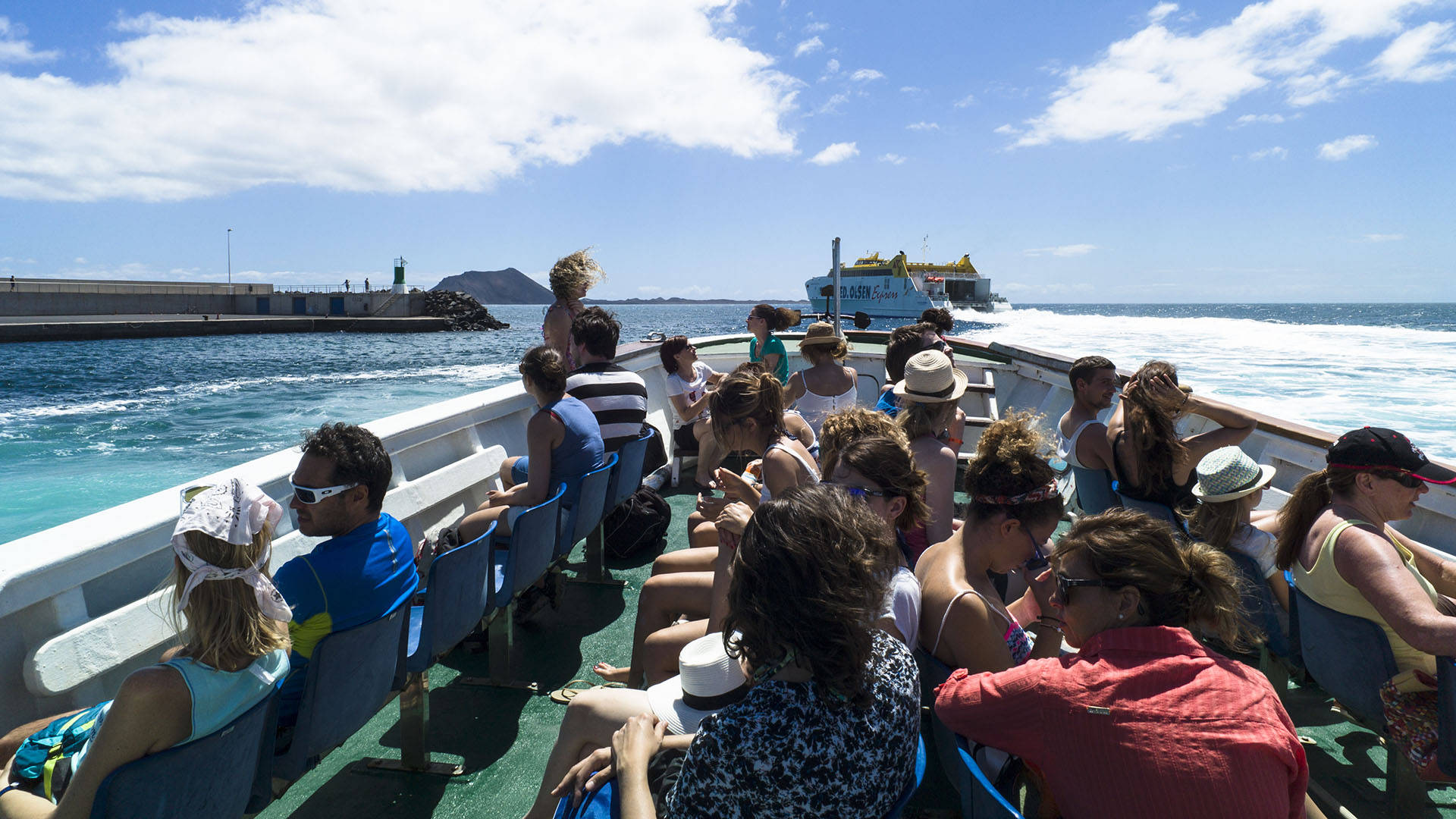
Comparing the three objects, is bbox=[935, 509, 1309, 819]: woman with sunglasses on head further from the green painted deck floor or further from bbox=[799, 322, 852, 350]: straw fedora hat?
bbox=[799, 322, 852, 350]: straw fedora hat

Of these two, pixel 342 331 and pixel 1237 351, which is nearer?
pixel 1237 351

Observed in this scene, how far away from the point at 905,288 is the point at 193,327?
4524 cm

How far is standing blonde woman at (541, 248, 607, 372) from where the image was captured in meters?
4.80

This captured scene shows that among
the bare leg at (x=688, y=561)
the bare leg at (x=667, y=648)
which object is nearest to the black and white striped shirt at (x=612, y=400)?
the bare leg at (x=688, y=561)

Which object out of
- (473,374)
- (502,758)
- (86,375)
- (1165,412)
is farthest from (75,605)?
(86,375)

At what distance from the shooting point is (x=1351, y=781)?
2475 millimetres

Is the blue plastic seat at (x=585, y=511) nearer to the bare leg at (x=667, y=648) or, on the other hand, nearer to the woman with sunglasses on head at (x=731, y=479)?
the woman with sunglasses on head at (x=731, y=479)

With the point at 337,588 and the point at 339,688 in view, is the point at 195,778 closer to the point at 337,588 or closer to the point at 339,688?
the point at 339,688

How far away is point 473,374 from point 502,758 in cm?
2572

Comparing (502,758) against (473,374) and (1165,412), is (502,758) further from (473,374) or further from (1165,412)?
(473,374)

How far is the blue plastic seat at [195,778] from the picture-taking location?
1339 mm

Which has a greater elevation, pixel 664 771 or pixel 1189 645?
pixel 1189 645

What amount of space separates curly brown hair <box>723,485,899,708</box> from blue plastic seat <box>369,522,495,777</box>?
3.82ft

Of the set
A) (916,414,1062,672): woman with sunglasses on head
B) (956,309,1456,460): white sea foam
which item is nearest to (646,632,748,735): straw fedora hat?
(916,414,1062,672): woman with sunglasses on head
